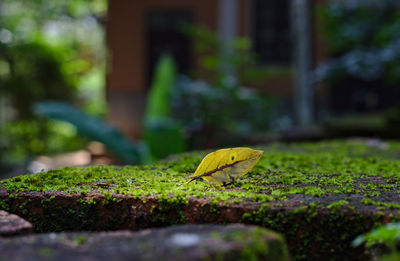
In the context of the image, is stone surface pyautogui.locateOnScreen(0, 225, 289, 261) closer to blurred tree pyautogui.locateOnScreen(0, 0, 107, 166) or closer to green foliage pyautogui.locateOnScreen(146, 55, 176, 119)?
green foliage pyautogui.locateOnScreen(146, 55, 176, 119)

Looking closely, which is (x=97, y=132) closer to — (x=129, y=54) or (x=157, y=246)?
(x=157, y=246)

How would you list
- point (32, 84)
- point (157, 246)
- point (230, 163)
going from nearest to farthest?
point (157, 246) → point (230, 163) → point (32, 84)

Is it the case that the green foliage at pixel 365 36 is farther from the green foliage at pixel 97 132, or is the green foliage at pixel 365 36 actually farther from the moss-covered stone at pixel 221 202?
the moss-covered stone at pixel 221 202

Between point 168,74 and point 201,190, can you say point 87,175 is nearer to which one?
point 201,190

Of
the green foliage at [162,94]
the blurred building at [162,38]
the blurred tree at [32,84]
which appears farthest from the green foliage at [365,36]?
the blurred tree at [32,84]

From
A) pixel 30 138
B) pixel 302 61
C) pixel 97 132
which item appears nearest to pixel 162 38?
pixel 30 138

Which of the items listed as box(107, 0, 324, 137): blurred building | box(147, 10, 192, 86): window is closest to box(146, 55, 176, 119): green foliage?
box(107, 0, 324, 137): blurred building
